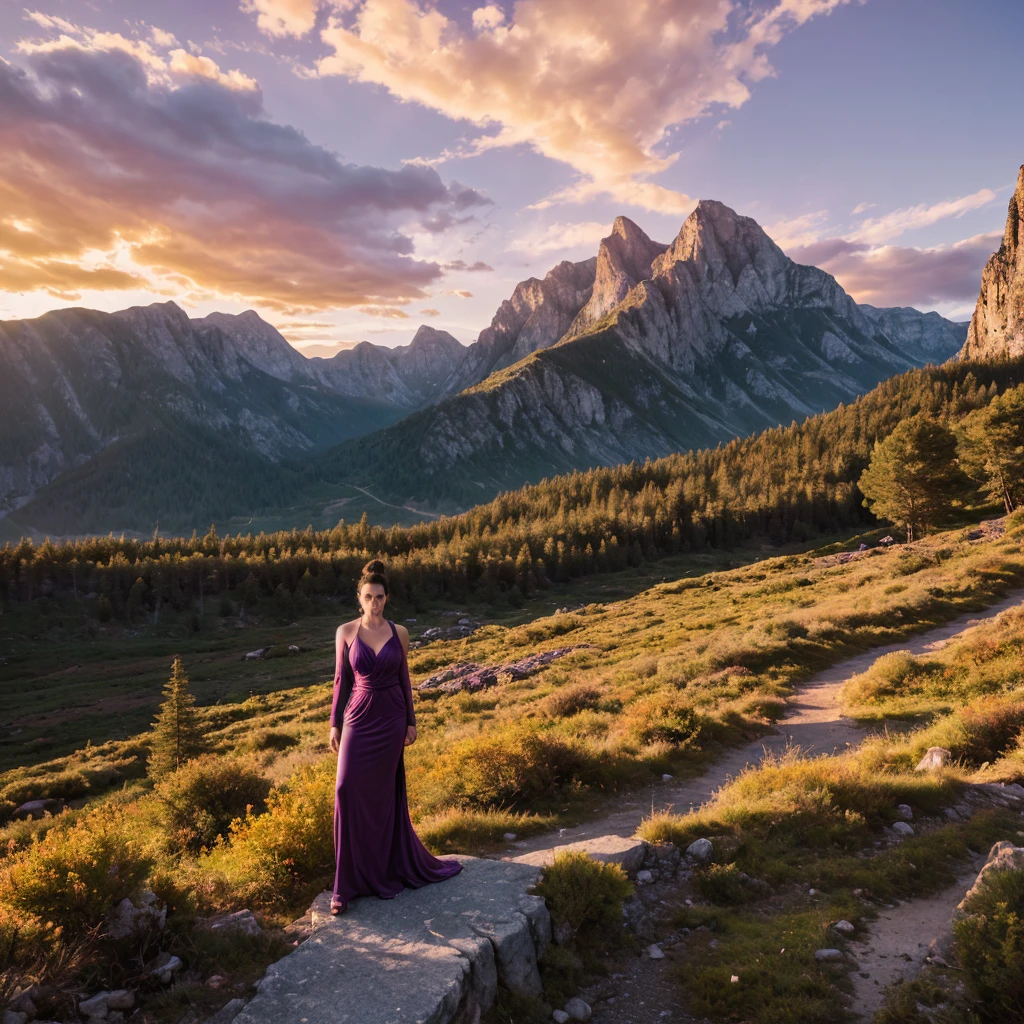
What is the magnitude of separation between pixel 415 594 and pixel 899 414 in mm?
144331

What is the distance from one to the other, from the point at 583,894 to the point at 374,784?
10.6 feet

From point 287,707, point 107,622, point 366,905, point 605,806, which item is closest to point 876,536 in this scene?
point 287,707

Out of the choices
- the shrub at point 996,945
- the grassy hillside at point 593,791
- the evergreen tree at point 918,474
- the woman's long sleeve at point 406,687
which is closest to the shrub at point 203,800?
the grassy hillside at point 593,791

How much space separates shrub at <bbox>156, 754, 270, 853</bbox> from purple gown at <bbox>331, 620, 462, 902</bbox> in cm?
552

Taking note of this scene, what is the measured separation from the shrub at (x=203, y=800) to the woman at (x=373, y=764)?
552 cm

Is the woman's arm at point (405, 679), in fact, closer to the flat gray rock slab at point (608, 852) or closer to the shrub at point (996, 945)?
the flat gray rock slab at point (608, 852)

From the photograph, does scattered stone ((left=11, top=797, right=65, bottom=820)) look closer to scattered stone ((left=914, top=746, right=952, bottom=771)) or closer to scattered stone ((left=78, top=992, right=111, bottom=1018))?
scattered stone ((left=78, top=992, right=111, bottom=1018))

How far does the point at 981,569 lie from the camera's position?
3362 cm

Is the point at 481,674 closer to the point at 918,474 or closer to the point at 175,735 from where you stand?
the point at 175,735

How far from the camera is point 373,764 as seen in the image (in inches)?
326

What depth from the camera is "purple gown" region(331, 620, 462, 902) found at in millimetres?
8094

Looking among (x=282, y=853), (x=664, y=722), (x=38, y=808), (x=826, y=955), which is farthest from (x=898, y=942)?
(x=38, y=808)

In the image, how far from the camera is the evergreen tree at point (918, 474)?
6506 centimetres

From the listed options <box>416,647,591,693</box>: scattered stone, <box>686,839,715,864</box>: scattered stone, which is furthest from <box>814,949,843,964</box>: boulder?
<box>416,647,591,693</box>: scattered stone
